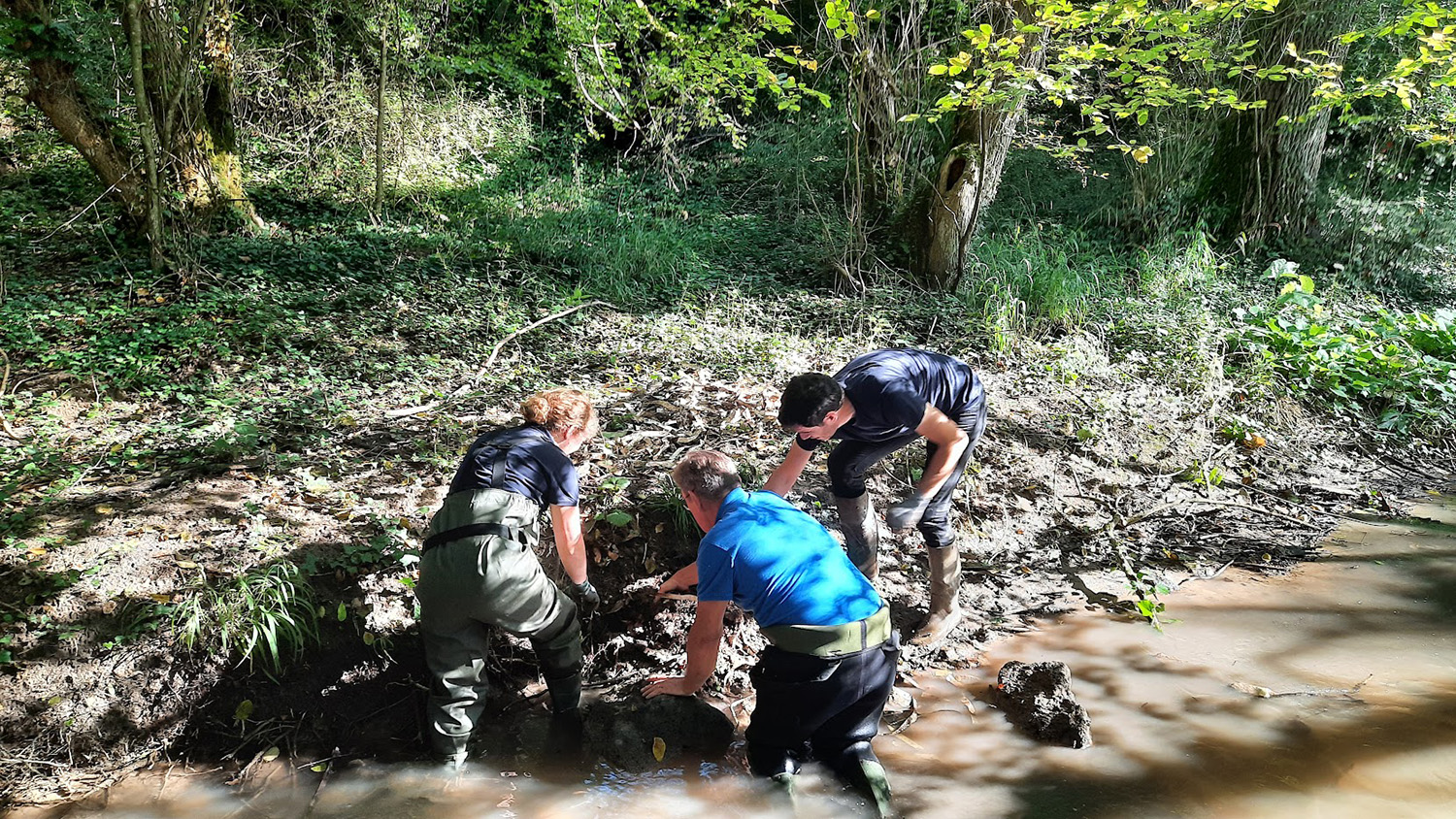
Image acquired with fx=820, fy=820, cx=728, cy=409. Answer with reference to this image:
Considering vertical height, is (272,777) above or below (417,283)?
below

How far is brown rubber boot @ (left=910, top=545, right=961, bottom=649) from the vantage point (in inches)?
174

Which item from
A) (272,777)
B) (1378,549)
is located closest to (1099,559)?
(1378,549)

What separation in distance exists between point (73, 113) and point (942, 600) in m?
8.35

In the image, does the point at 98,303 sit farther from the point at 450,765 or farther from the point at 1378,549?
the point at 1378,549

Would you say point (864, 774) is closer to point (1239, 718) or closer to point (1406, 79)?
point (1239, 718)

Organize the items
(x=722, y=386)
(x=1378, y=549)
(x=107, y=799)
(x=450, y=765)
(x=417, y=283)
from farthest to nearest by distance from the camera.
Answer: (x=417, y=283) < (x=722, y=386) < (x=1378, y=549) < (x=450, y=765) < (x=107, y=799)

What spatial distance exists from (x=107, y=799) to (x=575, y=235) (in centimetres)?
703

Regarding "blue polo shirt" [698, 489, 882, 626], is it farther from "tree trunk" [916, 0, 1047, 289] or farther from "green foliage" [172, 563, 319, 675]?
"tree trunk" [916, 0, 1047, 289]

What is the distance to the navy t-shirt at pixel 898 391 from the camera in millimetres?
3828

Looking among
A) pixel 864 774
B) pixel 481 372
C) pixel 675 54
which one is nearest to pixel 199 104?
pixel 481 372

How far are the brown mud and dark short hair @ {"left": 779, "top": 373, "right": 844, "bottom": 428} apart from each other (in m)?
1.29

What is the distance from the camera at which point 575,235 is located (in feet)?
30.5

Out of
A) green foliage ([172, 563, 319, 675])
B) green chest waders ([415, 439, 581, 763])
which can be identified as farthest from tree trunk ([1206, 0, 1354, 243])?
green foliage ([172, 563, 319, 675])

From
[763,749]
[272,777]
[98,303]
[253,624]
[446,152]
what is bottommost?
[272,777]
